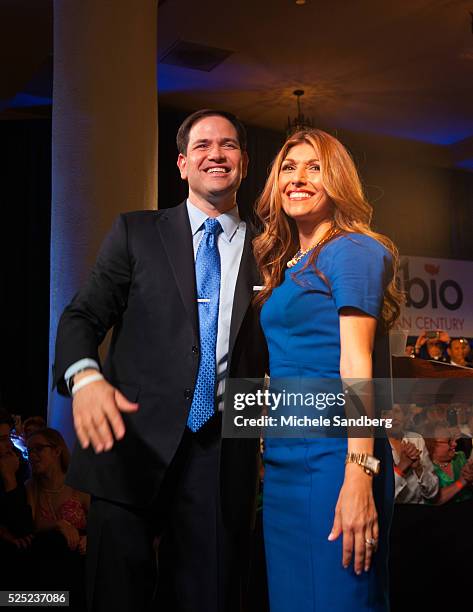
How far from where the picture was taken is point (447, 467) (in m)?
3.13

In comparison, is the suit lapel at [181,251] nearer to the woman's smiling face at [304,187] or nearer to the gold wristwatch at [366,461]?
the woman's smiling face at [304,187]

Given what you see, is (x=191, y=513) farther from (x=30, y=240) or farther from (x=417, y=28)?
(x=30, y=240)

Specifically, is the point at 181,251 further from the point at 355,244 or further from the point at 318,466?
the point at 318,466

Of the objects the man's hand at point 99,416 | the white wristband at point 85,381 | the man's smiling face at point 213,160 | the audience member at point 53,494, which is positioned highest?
the man's smiling face at point 213,160

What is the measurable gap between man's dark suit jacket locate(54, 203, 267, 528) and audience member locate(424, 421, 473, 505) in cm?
180

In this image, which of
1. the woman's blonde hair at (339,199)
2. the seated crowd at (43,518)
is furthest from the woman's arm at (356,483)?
the seated crowd at (43,518)

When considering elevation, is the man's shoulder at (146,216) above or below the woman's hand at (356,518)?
above

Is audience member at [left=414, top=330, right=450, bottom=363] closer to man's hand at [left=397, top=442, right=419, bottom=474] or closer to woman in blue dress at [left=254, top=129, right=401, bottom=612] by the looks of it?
man's hand at [left=397, top=442, right=419, bottom=474]

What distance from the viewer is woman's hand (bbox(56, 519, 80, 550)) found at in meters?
2.10

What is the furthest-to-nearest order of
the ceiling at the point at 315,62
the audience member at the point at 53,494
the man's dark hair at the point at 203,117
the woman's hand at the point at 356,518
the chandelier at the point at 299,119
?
1. the chandelier at the point at 299,119
2. the ceiling at the point at 315,62
3. the audience member at the point at 53,494
4. the man's dark hair at the point at 203,117
5. the woman's hand at the point at 356,518

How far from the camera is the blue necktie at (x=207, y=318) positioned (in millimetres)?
1381

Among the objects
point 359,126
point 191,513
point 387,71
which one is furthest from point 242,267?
point 359,126

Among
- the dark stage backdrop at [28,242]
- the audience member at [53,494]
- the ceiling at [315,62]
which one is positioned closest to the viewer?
the audience member at [53,494]

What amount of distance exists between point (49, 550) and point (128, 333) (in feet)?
3.43
